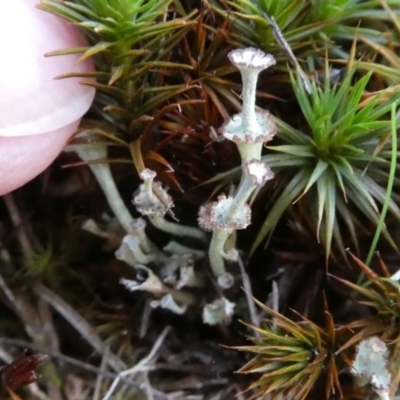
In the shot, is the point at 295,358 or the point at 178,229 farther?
the point at 178,229

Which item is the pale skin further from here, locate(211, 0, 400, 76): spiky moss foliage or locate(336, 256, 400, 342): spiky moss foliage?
locate(336, 256, 400, 342): spiky moss foliage

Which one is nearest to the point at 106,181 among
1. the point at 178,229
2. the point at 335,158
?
the point at 178,229

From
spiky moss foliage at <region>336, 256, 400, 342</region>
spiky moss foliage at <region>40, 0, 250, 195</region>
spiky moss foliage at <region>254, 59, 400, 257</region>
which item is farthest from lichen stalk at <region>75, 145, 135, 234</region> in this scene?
spiky moss foliage at <region>336, 256, 400, 342</region>

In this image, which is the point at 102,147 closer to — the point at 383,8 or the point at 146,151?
the point at 146,151

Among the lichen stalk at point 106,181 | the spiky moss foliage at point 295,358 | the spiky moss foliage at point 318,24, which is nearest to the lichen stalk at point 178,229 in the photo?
the lichen stalk at point 106,181

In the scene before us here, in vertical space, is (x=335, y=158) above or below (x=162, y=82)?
below

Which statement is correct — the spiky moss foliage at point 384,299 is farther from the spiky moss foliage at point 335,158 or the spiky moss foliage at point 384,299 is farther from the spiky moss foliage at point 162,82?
Answer: the spiky moss foliage at point 162,82

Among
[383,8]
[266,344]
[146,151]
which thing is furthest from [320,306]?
[383,8]

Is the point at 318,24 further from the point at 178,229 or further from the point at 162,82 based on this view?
→ the point at 178,229

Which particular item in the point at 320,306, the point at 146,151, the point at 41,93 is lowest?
the point at 320,306
